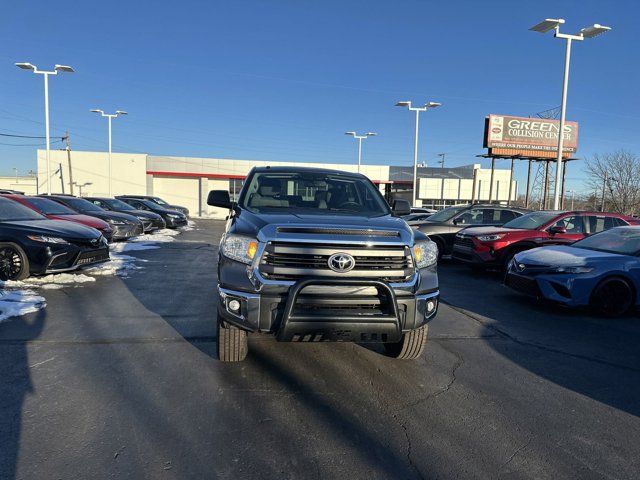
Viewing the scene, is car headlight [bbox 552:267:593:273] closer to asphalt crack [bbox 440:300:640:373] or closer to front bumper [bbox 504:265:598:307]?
front bumper [bbox 504:265:598:307]

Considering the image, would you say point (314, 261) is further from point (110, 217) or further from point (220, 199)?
point (110, 217)

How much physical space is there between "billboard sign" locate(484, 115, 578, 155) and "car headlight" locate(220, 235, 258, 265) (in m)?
27.1

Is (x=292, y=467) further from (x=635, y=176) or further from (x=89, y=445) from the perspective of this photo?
(x=635, y=176)

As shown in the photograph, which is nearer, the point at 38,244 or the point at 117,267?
the point at 38,244

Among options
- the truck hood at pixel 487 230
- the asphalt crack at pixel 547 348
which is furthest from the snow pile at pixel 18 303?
the truck hood at pixel 487 230

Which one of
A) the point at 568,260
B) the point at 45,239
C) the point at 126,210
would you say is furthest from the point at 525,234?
the point at 126,210

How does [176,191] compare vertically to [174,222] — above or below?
above

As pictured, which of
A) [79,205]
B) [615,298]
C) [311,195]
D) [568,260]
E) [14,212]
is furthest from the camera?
[79,205]

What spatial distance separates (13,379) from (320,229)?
111 inches

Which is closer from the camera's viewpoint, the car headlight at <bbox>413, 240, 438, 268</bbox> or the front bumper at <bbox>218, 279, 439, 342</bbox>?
the front bumper at <bbox>218, 279, 439, 342</bbox>

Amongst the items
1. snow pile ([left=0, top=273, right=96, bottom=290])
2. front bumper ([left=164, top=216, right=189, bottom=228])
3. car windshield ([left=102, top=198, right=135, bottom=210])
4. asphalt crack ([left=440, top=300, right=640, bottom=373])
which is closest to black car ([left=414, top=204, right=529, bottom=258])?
asphalt crack ([left=440, top=300, right=640, bottom=373])

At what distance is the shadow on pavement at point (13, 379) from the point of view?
2.66 m

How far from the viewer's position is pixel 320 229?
3.59 m

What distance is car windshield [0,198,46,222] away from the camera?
309 inches
